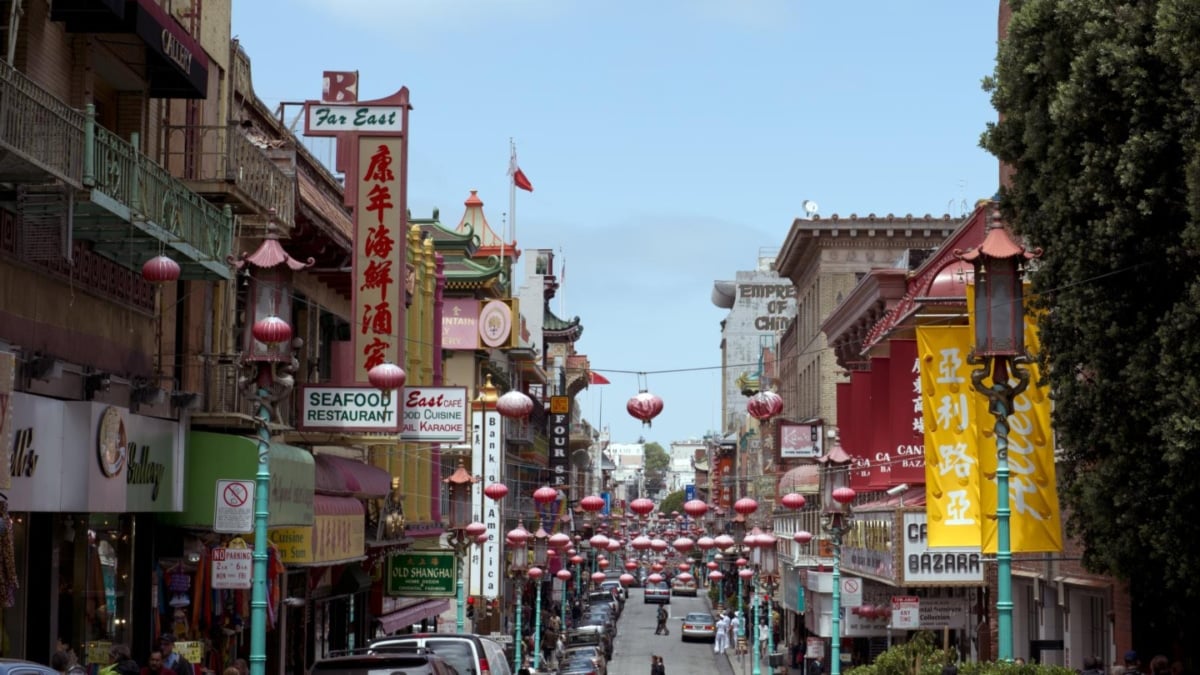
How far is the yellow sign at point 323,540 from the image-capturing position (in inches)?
1129

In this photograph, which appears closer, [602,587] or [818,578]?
[818,578]

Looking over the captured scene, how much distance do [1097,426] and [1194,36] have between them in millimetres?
5618

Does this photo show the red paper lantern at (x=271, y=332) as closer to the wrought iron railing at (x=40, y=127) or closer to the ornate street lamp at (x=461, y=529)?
the wrought iron railing at (x=40, y=127)

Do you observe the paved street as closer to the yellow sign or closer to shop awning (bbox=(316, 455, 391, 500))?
shop awning (bbox=(316, 455, 391, 500))

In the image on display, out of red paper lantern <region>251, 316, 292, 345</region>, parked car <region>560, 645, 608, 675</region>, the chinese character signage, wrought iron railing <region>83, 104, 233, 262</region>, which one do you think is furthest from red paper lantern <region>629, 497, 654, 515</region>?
red paper lantern <region>251, 316, 292, 345</region>

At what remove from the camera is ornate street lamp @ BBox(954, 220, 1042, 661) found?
795 inches

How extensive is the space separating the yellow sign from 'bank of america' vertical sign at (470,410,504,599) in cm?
2792

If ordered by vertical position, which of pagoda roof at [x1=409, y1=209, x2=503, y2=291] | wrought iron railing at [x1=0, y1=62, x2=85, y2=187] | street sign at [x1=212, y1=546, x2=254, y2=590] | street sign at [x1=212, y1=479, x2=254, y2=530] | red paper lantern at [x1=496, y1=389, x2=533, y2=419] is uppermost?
pagoda roof at [x1=409, y1=209, x2=503, y2=291]

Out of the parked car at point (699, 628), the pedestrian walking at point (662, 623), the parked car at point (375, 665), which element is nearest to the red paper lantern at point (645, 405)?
the parked car at point (375, 665)

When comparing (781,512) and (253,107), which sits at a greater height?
(253,107)

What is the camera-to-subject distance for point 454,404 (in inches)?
1464

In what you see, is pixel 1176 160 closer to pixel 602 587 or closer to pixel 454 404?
pixel 454 404

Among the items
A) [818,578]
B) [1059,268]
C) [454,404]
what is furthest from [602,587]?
[1059,268]

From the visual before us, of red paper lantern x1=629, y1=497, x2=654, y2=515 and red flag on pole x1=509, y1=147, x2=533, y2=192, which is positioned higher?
red flag on pole x1=509, y1=147, x2=533, y2=192
